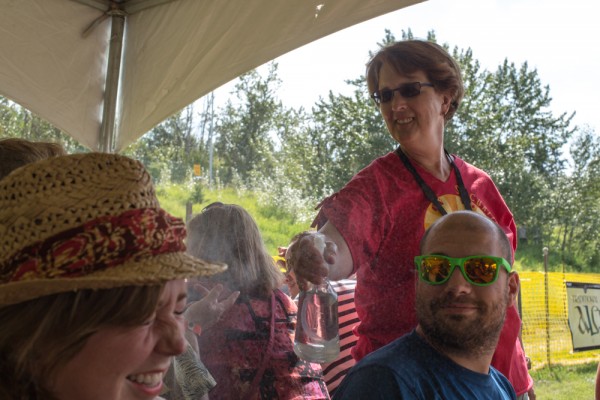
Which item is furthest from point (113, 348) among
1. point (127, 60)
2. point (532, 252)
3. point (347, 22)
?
point (532, 252)

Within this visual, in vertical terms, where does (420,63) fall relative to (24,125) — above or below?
below

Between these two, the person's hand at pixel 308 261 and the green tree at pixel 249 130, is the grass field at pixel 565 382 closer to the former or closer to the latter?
the person's hand at pixel 308 261

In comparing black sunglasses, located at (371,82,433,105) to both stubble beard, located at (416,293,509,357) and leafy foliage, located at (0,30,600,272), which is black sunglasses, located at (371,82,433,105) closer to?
stubble beard, located at (416,293,509,357)

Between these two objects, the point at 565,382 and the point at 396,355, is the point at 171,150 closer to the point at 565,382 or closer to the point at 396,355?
the point at 565,382

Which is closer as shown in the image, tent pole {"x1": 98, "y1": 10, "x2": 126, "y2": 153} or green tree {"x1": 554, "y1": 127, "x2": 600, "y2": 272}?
tent pole {"x1": 98, "y1": 10, "x2": 126, "y2": 153}

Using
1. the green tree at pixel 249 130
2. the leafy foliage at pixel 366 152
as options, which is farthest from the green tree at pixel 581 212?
the green tree at pixel 249 130

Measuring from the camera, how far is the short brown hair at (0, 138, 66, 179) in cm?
171

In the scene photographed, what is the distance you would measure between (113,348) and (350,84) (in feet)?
66.9

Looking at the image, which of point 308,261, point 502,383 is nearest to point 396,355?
point 308,261

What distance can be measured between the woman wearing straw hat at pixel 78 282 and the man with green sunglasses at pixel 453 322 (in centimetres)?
70

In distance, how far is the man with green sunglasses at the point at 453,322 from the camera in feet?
5.16

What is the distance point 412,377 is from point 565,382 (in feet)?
25.2

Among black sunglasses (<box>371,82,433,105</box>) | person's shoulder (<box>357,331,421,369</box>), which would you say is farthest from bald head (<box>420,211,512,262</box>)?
black sunglasses (<box>371,82,433,105</box>)

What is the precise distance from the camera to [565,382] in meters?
8.23
